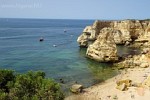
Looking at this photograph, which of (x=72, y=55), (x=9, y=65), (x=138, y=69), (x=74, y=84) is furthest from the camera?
(x=72, y=55)

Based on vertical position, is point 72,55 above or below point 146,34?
below

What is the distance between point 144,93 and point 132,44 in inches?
2099

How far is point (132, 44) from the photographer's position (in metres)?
93.4

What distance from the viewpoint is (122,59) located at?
224 feet

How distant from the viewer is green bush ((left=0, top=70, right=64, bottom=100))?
78.0 ft

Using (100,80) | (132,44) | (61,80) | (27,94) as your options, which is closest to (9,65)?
(61,80)

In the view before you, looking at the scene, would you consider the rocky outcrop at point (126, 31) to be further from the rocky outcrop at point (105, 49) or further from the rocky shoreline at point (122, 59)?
the rocky outcrop at point (105, 49)

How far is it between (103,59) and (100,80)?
13813 millimetres

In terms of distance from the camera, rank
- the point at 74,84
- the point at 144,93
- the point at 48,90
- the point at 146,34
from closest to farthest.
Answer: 1. the point at 48,90
2. the point at 144,93
3. the point at 74,84
4. the point at 146,34

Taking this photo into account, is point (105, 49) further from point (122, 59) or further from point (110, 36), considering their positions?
point (122, 59)

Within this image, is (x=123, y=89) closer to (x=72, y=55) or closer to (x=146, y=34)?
(x=72, y=55)

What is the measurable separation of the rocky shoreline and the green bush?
1696 centimetres

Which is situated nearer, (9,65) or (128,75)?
(128,75)

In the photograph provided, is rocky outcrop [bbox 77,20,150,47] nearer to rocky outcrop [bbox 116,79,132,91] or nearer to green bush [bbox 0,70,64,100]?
rocky outcrop [bbox 116,79,132,91]
